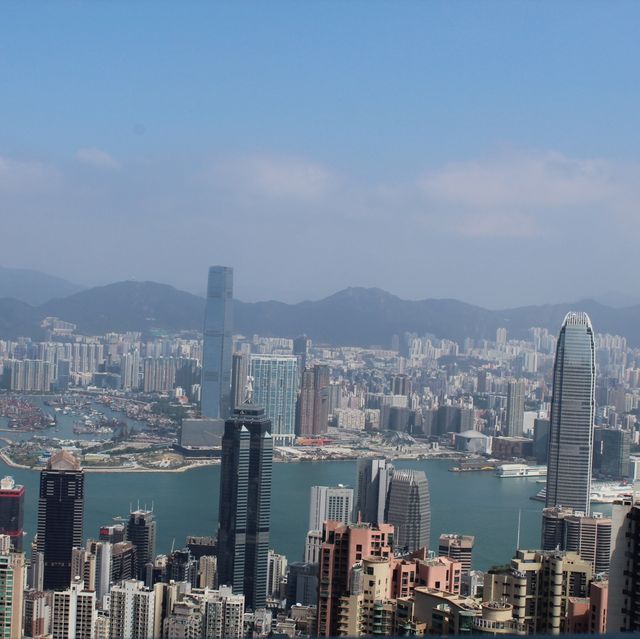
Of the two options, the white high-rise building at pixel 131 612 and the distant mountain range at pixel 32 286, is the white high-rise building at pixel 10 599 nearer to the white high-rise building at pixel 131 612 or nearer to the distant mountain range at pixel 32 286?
the white high-rise building at pixel 131 612

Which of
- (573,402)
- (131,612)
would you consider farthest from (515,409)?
(131,612)

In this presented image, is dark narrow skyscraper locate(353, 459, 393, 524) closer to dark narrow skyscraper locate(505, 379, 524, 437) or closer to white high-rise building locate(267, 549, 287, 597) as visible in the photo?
white high-rise building locate(267, 549, 287, 597)

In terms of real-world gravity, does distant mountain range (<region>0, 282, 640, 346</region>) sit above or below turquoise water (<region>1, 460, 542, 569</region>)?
above

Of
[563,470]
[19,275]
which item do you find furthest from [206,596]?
[19,275]

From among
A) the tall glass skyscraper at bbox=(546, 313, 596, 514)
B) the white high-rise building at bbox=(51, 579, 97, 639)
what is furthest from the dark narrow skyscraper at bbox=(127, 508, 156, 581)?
the tall glass skyscraper at bbox=(546, 313, 596, 514)

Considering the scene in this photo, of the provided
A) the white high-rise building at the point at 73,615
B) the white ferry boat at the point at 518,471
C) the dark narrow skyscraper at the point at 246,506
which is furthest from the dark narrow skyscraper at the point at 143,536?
the white ferry boat at the point at 518,471

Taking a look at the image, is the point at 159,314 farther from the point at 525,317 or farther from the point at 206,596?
the point at 206,596
